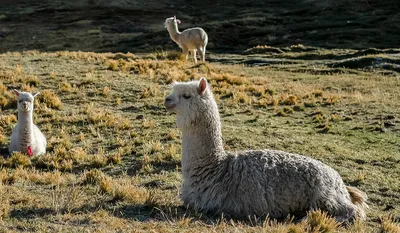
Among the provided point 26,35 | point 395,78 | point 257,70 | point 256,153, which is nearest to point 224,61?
point 257,70

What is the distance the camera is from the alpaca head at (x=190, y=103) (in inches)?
263

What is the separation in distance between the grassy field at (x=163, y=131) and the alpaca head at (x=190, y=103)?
1.04 m

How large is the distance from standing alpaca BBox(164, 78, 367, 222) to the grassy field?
27 cm

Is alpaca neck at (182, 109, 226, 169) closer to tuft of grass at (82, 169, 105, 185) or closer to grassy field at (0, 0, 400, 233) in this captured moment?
grassy field at (0, 0, 400, 233)

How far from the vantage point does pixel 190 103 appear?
6.68 metres

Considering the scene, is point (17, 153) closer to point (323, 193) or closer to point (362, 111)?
point (323, 193)

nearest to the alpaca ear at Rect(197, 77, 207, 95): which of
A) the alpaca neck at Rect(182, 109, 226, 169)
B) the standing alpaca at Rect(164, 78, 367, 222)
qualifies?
the standing alpaca at Rect(164, 78, 367, 222)

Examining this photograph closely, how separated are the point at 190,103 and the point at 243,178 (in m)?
1.10

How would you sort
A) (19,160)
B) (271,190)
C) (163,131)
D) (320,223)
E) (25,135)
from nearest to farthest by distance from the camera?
(320,223)
(271,190)
(19,160)
(25,135)
(163,131)

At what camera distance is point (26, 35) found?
5016cm

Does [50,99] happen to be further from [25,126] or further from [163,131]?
[25,126]

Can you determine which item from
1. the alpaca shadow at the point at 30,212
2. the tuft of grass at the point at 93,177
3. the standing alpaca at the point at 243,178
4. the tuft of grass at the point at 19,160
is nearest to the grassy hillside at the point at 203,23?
the tuft of grass at the point at 19,160

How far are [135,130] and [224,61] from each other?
60.3 feet

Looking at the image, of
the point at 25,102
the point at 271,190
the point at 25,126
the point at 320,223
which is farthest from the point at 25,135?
the point at 320,223
